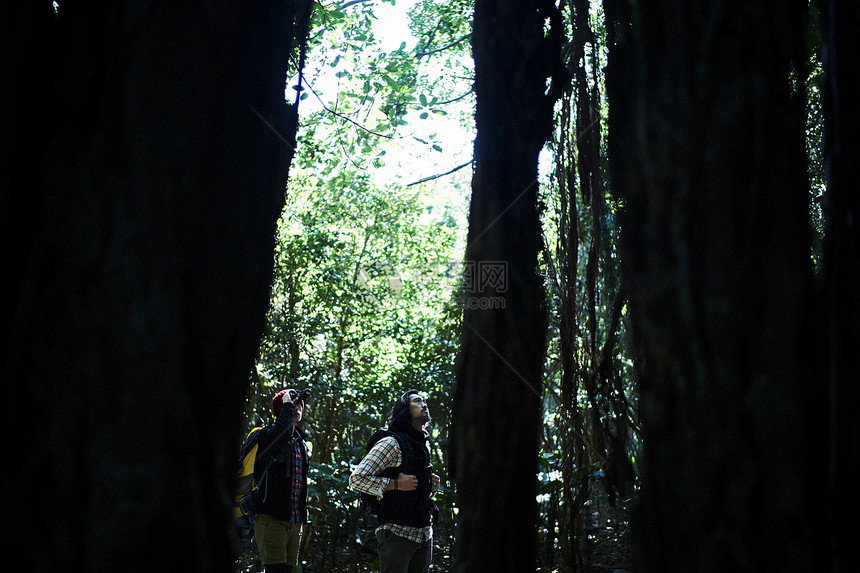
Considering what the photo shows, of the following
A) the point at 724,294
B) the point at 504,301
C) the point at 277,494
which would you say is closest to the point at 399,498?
the point at 277,494

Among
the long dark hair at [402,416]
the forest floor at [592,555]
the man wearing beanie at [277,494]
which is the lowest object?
the forest floor at [592,555]

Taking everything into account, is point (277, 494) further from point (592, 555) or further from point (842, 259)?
point (842, 259)

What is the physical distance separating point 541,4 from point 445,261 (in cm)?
1257

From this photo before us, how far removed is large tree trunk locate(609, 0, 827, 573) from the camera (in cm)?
132

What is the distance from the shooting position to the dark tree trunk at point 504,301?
8.70 feet

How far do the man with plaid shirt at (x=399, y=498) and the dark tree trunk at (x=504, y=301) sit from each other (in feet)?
9.28

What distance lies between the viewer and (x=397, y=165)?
12.8 m

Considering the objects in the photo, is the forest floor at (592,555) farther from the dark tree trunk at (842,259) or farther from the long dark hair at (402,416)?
the dark tree trunk at (842,259)

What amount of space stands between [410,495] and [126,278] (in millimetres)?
4513

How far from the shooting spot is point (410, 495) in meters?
5.49

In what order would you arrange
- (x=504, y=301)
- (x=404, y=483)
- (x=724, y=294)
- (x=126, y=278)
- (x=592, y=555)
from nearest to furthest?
(x=126, y=278), (x=724, y=294), (x=504, y=301), (x=404, y=483), (x=592, y=555)

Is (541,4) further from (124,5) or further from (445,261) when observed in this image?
(445,261)

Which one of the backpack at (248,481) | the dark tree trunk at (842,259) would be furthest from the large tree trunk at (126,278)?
the backpack at (248,481)

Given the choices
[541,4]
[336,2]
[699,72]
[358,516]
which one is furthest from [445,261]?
[699,72]
